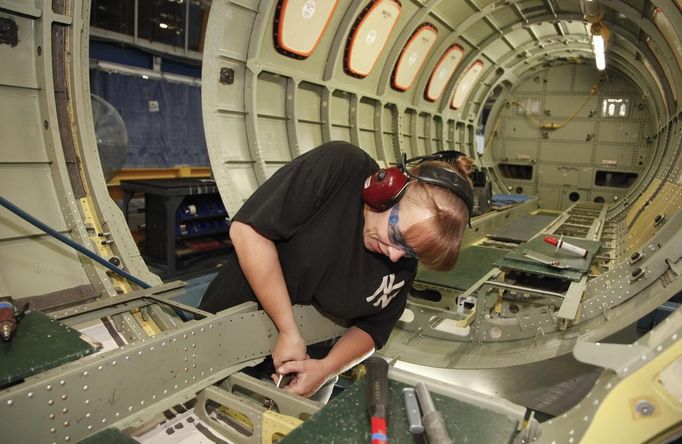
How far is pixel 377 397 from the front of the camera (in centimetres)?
138

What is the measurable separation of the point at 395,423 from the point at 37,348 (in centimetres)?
136

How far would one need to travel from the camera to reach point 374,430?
1.25 m

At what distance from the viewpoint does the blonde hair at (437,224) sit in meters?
1.60

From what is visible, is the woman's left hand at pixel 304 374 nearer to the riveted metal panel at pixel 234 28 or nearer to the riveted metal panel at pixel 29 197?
the riveted metal panel at pixel 29 197

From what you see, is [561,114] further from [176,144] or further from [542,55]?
[176,144]

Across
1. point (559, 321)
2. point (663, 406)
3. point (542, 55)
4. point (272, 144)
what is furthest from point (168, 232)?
point (542, 55)

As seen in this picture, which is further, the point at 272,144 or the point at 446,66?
the point at 446,66

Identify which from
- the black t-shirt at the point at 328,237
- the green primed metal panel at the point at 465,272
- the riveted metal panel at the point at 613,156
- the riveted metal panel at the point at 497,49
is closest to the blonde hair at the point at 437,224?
the black t-shirt at the point at 328,237

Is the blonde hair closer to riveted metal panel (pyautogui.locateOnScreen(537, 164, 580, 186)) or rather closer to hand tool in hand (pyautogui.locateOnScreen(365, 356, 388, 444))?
hand tool in hand (pyautogui.locateOnScreen(365, 356, 388, 444))

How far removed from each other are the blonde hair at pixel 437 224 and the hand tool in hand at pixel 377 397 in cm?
44

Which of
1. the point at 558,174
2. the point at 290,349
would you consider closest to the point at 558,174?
the point at 558,174

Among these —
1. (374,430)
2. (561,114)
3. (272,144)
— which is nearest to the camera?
(374,430)

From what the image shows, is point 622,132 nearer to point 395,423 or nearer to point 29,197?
point 395,423

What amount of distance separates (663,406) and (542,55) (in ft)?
35.7
